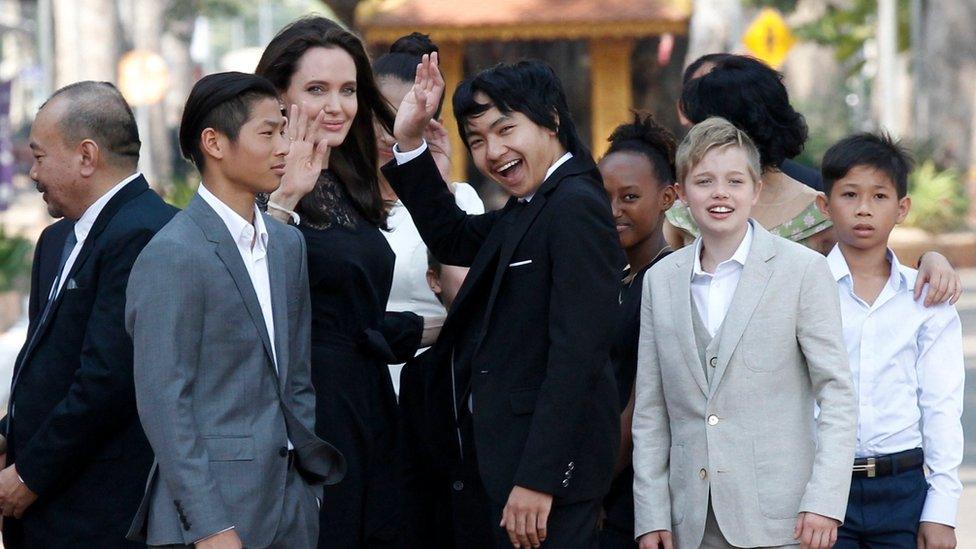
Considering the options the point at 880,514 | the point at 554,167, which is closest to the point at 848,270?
the point at 880,514

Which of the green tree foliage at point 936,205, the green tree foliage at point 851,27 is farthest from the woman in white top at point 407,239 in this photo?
the green tree foliage at point 851,27

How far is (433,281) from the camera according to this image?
5.21 metres

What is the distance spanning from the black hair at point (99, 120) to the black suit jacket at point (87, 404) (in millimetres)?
140

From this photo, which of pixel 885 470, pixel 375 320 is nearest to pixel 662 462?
pixel 885 470

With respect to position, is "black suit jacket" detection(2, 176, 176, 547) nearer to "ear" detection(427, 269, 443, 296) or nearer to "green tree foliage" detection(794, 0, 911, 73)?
"ear" detection(427, 269, 443, 296)

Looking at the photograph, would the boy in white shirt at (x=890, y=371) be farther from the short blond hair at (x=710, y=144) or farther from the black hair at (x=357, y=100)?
the black hair at (x=357, y=100)

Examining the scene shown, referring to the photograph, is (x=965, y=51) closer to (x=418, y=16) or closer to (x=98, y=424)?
(x=418, y=16)

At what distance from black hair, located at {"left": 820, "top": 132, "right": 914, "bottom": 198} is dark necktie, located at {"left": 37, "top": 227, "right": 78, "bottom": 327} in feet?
7.55

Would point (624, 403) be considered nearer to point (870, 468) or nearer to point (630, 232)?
point (630, 232)

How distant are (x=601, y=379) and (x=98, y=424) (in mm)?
1422

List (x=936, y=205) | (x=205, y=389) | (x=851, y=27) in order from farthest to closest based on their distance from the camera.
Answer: (x=851, y=27), (x=936, y=205), (x=205, y=389)

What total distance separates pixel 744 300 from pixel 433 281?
5.06 ft

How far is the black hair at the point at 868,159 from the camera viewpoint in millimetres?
4355

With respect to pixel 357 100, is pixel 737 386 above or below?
below
